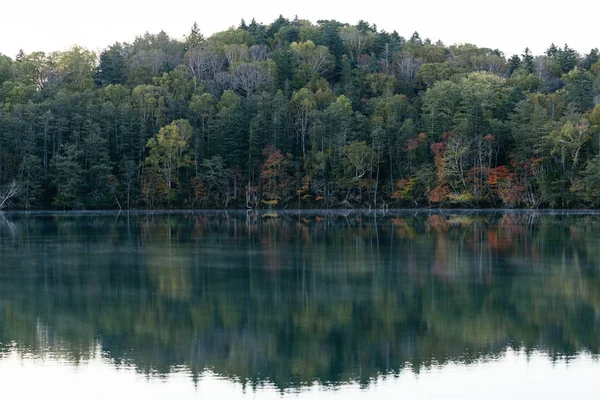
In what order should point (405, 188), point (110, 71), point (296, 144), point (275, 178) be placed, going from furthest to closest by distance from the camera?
point (110, 71) < point (296, 144) < point (275, 178) < point (405, 188)

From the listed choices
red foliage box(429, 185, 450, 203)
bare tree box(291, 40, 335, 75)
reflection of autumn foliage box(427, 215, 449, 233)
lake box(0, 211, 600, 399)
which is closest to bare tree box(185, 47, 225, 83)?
bare tree box(291, 40, 335, 75)

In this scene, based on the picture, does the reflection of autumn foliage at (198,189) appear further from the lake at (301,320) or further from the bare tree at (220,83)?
the lake at (301,320)

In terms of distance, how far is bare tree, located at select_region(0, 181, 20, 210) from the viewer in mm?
72688

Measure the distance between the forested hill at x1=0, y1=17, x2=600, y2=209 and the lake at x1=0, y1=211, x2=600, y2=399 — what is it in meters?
36.9

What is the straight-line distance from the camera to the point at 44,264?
31219mm

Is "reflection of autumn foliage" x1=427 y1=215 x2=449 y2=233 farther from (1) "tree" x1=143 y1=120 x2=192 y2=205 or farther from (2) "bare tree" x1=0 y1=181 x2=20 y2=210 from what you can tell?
(2) "bare tree" x1=0 y1=181 x2=20 y2=210

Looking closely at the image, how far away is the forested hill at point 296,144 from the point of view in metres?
74.1

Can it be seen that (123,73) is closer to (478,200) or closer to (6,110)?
(6,110)

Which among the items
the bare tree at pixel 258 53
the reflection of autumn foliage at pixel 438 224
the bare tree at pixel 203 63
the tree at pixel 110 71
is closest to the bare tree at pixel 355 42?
the bare tree at pixel 258 53

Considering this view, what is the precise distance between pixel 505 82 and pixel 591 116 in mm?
16096

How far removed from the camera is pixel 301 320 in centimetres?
1991

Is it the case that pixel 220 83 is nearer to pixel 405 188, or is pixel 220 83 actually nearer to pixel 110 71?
pixel 110 71

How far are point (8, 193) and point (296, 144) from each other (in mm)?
28313

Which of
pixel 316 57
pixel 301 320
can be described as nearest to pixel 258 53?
pixel 316 57
